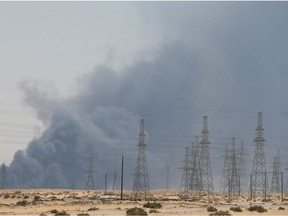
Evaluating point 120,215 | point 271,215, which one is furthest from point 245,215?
point 120,215

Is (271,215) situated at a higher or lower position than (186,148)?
lower

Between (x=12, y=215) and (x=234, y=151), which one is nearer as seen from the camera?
(x=12, y=215)

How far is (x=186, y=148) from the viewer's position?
130 metres

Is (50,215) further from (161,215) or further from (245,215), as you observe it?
(245,215)

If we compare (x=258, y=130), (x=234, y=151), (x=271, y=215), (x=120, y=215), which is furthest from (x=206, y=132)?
(x=120, y=215)

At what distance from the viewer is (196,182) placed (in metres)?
118

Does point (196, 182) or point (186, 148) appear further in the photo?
point (186, 148)

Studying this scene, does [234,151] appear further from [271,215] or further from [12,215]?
[12,215]

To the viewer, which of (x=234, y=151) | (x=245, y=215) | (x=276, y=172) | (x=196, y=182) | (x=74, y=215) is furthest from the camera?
(x=276, y=172)

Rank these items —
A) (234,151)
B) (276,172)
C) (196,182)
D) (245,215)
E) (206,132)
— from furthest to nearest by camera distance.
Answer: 1. (276,172)
2. (234,151)
3. (196,182)
4. (206,132)
5. (245,215)

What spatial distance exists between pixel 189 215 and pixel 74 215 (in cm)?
1279

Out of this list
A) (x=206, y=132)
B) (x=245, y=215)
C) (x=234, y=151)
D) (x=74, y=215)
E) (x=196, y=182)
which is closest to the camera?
(x=74, y=215)

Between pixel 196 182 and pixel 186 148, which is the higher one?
pixel 186 148

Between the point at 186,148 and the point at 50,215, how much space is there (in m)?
79.5
